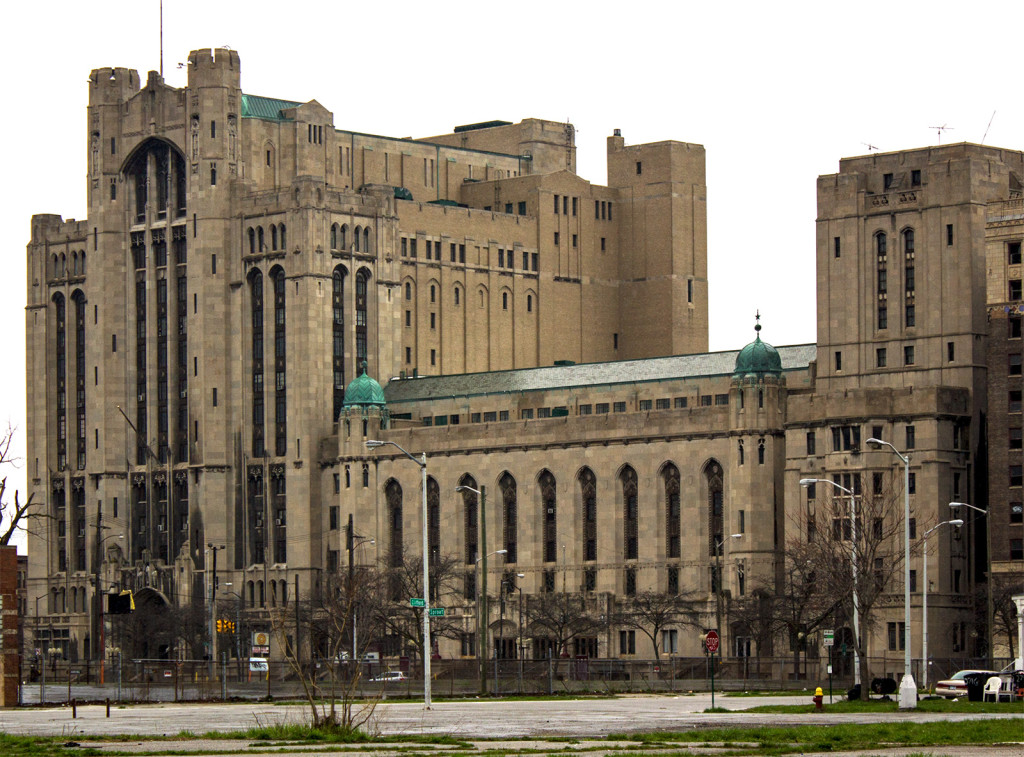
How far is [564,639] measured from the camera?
173500 mm

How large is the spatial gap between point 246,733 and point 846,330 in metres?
111

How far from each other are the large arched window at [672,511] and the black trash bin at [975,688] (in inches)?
3091

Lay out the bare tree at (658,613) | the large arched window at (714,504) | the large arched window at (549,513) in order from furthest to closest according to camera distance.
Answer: the large arched window at (549,513), the large arched window at (714,504), the bare tree at (658,613)

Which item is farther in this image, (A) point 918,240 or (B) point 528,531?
(B) point 528,531

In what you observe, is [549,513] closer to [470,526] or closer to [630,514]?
[630,514]

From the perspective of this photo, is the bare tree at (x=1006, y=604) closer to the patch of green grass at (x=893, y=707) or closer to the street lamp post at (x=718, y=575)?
the street lamp post at (x=718, y=575)

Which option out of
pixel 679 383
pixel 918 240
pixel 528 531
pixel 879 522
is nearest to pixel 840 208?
pixel 918 240

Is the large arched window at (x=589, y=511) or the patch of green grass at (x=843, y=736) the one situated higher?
the large arched window at (x=589, y=511)

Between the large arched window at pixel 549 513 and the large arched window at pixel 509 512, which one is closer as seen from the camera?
the large arched window at pixel 549 513

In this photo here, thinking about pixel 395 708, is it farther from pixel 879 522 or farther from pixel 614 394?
pixel 614 394

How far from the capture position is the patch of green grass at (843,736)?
60.8 m

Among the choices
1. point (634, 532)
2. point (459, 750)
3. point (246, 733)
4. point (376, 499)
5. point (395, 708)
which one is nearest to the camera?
point (459, 750)

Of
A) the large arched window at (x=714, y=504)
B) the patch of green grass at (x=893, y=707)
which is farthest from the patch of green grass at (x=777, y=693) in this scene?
the large arched window at (x=714, y=504)

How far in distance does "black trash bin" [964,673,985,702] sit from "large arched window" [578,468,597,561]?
277 ft
